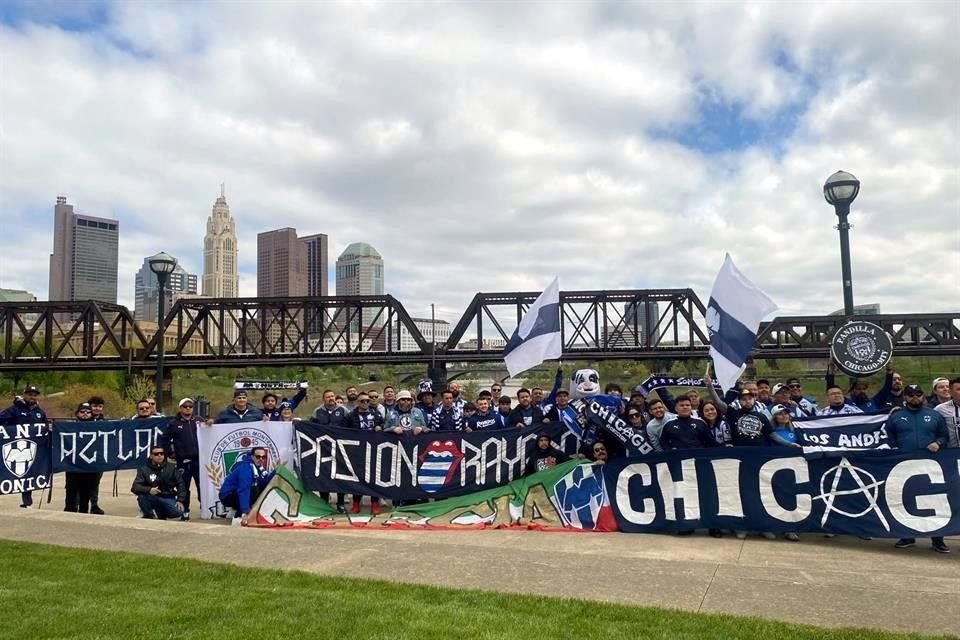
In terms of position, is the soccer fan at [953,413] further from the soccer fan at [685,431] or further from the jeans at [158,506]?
the jeans at [158,506]

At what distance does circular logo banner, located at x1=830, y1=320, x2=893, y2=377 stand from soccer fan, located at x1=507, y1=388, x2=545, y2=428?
4.58 meters

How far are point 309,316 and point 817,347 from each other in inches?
1032

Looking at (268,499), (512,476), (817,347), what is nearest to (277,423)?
(268,499)

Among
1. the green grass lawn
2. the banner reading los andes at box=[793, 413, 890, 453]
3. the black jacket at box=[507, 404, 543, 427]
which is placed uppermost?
the black jacket at box=[507, 404, 543, 427]

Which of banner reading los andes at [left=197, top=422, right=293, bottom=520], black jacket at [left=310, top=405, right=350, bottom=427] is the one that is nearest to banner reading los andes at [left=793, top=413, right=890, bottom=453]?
black jacket at [left=310, top=405, right=350, bottom=427]

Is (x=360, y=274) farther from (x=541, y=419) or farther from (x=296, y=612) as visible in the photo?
(x=296, y=612)

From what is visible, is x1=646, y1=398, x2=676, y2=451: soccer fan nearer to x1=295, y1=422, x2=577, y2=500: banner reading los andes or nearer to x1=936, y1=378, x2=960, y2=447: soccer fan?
x1=295, y1=422, x2=577, y2=500: banner reading los andes

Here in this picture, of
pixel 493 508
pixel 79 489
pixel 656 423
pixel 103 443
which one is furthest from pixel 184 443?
pixel 656 423

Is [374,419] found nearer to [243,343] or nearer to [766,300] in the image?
[766,300]

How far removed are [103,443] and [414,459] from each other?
547 cm

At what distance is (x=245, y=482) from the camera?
33.6ft

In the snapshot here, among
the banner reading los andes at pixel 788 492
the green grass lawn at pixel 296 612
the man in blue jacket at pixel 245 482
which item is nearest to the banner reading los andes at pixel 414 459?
the man in blue jacket at pixel 245 482

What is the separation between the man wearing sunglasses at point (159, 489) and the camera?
10.5 meters

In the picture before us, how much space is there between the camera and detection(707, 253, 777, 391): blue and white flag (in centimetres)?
927
